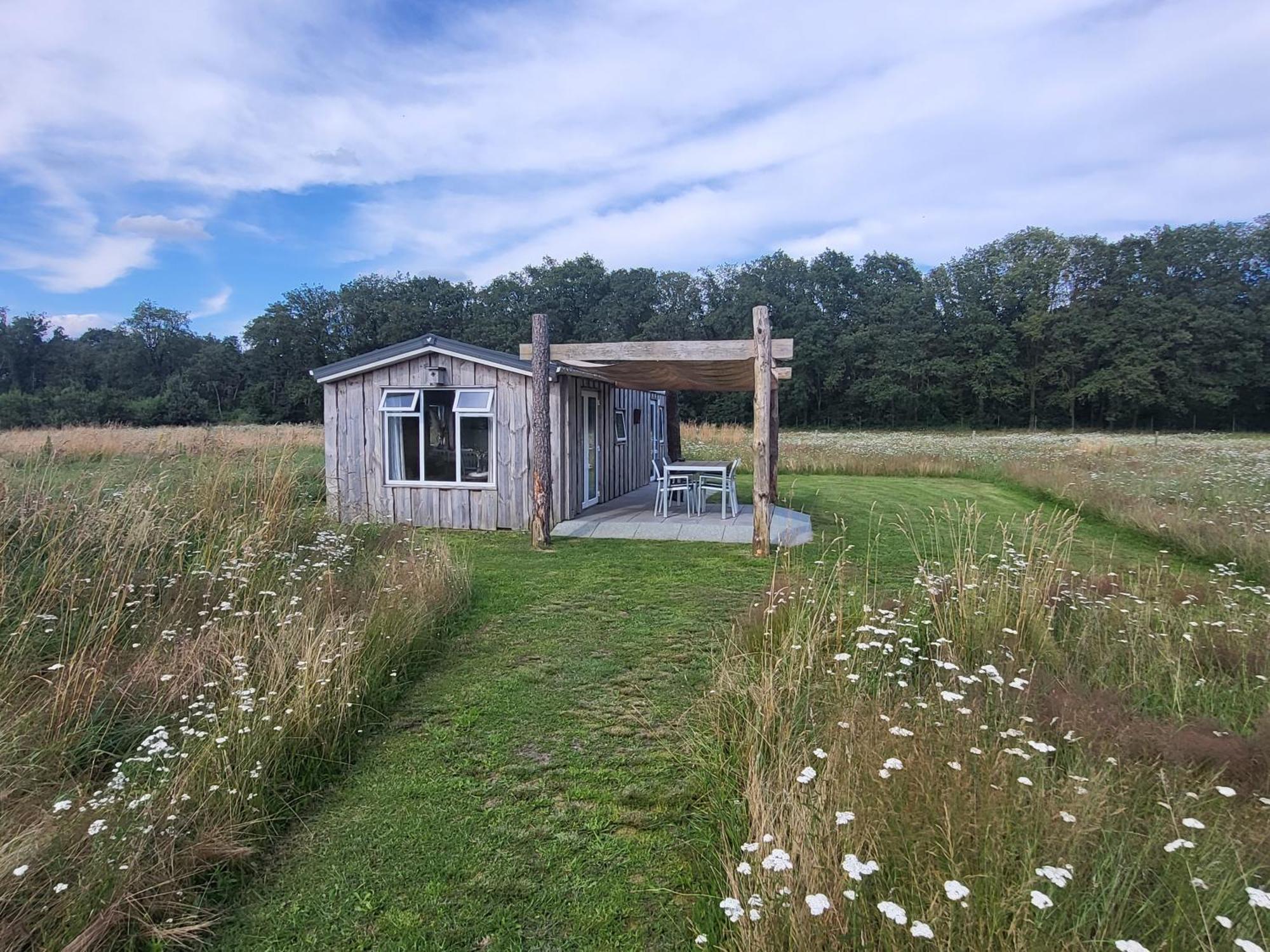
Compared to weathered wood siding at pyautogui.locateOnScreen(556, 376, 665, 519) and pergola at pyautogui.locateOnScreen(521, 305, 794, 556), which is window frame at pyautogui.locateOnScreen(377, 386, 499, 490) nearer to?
pergola at pyautogui.locateOnScreen(521, 305, 794, 556)

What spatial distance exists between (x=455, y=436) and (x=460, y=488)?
74cm

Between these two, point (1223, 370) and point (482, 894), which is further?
point (1223, 370)

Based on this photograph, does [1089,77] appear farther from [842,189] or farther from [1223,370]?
[1223,370]

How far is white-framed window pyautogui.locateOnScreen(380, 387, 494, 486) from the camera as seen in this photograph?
9422 millimetres

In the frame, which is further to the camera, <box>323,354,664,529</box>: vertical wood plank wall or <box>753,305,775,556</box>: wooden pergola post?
<box>323,354,664,529</box>: vertical wood plank wall

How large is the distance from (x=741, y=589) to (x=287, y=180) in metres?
12.9

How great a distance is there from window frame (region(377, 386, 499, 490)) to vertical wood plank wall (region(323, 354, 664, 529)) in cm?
4

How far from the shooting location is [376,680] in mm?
3791

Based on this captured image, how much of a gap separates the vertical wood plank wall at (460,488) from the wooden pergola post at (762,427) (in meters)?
2.91

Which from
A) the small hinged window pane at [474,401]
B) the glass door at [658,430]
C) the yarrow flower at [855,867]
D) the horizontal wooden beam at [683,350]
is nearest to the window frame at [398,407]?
the small hinged window pane at [474,401]

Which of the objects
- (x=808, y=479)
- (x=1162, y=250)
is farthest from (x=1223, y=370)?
(x=808, y=479)

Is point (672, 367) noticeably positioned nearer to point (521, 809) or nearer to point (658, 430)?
point (521, 809)

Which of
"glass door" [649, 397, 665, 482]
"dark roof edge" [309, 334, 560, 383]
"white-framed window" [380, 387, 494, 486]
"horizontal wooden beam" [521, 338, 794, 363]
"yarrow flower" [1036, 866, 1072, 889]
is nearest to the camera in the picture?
"yarrow flower" [1036, 866, 1072, 889]

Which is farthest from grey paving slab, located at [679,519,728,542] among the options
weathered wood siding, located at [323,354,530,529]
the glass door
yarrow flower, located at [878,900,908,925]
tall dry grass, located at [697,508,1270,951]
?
yarrow flower, located at [878,900,908,925]
